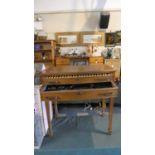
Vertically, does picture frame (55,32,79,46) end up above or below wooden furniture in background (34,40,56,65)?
above

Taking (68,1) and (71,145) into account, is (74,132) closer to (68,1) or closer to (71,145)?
(71,145)

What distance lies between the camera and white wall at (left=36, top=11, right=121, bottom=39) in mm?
4738

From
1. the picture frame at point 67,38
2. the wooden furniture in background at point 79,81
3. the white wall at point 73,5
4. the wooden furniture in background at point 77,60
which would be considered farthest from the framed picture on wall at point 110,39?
the wooden furniture in background at point 79,81

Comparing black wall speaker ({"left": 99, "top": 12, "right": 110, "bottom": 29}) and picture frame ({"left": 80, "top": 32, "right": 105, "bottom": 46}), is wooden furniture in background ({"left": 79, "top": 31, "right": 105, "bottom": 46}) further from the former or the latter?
black wall speaker ({"left": 99, "top": 12, "right": 110, "bottom": 29})

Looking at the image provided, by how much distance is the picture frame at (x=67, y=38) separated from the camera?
4.80 meters

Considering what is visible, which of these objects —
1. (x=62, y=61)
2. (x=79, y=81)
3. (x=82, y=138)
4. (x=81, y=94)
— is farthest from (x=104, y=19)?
(x=82, y=138)

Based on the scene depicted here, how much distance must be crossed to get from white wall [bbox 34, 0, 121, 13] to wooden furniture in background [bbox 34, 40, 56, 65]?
0.78 meters

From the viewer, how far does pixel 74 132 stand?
2.98 metres

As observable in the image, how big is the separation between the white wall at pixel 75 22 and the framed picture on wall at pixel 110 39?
0.18 metres

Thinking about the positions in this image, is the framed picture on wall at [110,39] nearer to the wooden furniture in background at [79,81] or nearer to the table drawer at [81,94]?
the wooden furniture in background at [79,81]

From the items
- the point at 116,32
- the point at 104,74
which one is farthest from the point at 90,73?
the point at 116,32

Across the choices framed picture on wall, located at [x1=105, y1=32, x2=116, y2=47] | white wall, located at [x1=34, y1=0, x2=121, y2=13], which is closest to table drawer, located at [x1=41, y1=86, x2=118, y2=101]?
framed picture on wall, located at [x1=105, y1=32, x2=116, y2=47]
